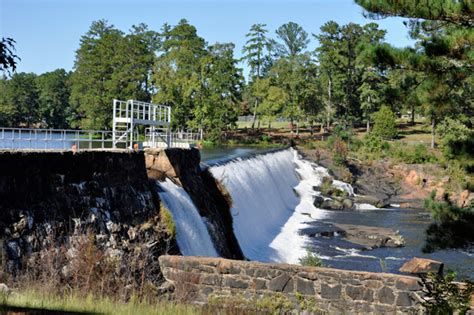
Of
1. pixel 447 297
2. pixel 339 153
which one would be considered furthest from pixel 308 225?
pixel 447 297

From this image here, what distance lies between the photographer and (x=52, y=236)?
11844 mm

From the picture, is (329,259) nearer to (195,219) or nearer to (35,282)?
(195,219)

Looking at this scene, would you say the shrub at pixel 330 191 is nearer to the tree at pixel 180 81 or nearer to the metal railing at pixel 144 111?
the metal railing at pixel 144 111

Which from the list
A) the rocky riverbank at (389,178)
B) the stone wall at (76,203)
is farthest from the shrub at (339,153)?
the stone wall at (76,203)

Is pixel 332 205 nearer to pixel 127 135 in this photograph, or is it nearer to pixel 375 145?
pixel 127 135

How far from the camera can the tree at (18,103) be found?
2485 inches

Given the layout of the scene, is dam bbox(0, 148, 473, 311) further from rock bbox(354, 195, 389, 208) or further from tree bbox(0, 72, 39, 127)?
tree bbox(0, 72, 39, 127)

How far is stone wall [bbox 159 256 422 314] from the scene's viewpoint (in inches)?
368

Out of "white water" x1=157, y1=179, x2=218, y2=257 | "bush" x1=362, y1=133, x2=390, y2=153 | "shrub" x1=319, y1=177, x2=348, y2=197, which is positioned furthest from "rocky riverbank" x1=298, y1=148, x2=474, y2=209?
"white water" x1=157, y1=179, x2=218, y2=257

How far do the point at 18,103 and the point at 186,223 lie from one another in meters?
53.8

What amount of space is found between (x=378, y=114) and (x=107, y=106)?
25.6 m

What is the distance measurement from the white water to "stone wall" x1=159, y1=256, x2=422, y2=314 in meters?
5.68

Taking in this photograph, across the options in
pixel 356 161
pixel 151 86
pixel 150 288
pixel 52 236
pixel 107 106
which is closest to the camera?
pixel 150 288

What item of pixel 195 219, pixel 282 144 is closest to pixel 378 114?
pixel 282 144
